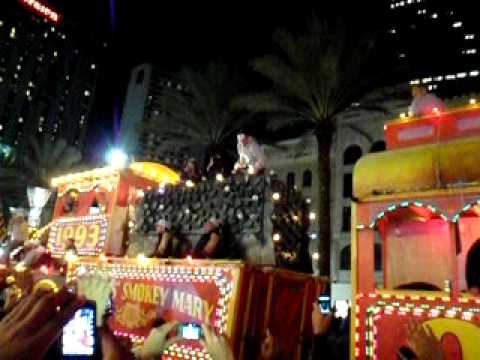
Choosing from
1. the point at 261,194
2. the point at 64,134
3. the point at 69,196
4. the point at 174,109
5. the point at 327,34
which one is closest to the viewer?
the point at 261,194

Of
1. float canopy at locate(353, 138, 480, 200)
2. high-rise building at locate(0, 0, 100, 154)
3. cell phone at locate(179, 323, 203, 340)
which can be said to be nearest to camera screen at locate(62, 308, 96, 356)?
cell phone at locate(179, 323, 203, 340)

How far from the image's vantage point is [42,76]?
67.5m

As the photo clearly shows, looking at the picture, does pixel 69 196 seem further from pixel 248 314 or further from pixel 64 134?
pixel 64 134

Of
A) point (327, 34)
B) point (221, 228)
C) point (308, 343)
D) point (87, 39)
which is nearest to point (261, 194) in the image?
point (221, 228)

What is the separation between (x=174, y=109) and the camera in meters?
21.6

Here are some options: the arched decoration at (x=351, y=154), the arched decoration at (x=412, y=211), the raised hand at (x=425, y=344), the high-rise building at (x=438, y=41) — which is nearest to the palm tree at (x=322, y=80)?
the arched decoration at (x=412, y=211)

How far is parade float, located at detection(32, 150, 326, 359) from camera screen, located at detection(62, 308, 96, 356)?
8.99ft

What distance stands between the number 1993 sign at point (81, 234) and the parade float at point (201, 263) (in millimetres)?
34

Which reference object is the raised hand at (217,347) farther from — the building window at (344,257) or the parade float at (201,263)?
the building window at (344,257)

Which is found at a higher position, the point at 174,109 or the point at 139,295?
the point at 174,109

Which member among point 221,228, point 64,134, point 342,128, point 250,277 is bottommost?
point 250,277

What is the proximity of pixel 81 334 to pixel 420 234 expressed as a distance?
24.2 ft

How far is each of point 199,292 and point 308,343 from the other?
86.0 inches

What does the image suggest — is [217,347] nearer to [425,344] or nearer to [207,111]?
[425,344]
